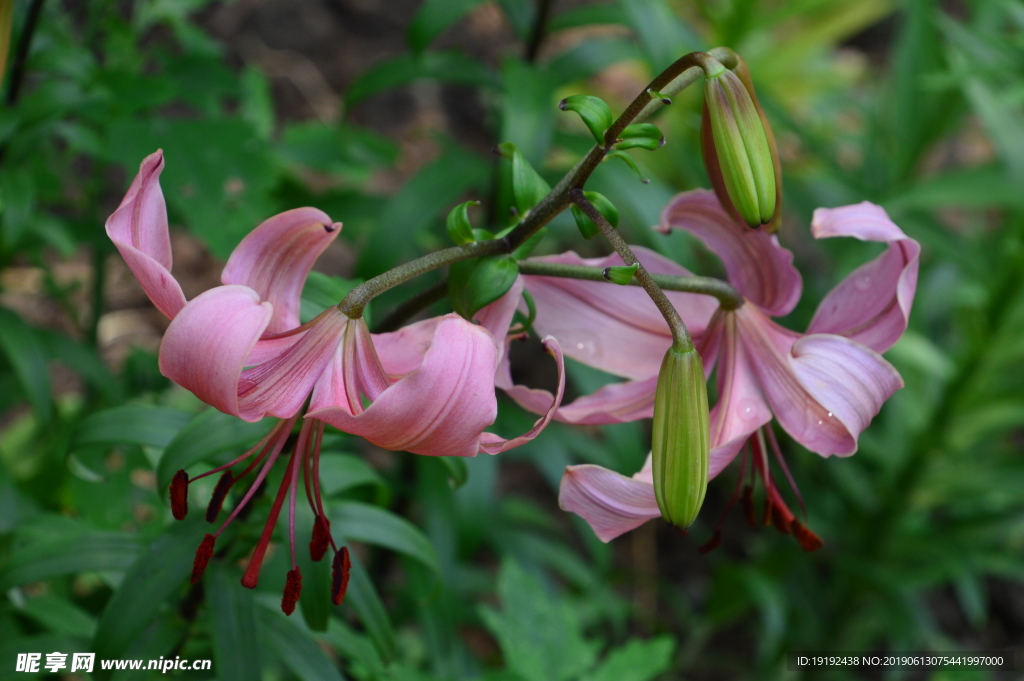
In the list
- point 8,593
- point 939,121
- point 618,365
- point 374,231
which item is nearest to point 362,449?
point 374,231

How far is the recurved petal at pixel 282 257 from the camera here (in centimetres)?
55

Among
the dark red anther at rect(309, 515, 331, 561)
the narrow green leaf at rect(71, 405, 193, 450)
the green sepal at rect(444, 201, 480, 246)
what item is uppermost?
the green sepal at rect(444, 201, 480, 246)

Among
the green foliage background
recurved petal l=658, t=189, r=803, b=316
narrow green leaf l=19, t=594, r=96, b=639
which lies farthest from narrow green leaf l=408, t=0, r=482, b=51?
narrow green leaf l=19, t=594, r=96, b=639

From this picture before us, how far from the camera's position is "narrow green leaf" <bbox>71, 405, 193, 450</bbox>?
26.9 inches

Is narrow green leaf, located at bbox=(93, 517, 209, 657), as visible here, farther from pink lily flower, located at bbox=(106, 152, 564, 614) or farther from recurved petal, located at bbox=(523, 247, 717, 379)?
recurved petal, located at bbox=(523, 247, 717, 379)

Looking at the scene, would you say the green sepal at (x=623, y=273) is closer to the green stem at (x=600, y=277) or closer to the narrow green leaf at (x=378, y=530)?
the green stem at (x=600, y=277)

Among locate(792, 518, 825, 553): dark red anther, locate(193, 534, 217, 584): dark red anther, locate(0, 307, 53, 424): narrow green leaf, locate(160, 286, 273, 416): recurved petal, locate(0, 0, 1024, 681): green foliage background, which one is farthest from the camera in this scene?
locate(0, 307, 53, 424): narrow green leaf

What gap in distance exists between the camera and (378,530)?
0.77 meters

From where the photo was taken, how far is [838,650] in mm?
1709

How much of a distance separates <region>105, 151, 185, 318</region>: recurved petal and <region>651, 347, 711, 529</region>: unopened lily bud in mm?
314

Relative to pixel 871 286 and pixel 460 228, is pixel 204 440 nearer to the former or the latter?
pixel 460 228

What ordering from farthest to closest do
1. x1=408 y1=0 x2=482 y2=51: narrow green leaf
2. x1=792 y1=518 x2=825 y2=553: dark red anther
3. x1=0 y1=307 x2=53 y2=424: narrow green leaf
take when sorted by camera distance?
x1=408 y1=0 x2=482 y2=51: narrow green leaf
x1=0 y1=307 x2=53 y2=424: narrow green leaf
x1=792 y1=518 x2=825 y2=553: dark red anther

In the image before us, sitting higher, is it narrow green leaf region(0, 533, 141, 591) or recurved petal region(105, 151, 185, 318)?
recurved petal region(105, 151, 185, 318)

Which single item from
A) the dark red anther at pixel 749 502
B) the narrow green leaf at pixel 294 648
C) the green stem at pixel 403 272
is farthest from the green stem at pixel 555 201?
the narrow green leaf at pixel 294 648
